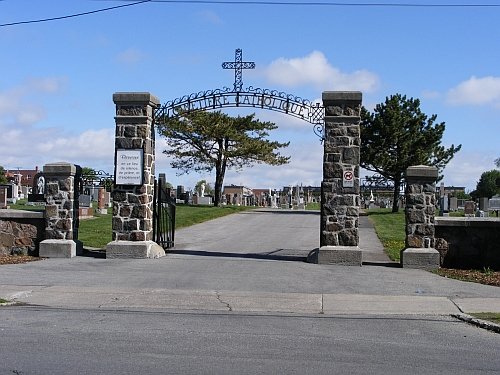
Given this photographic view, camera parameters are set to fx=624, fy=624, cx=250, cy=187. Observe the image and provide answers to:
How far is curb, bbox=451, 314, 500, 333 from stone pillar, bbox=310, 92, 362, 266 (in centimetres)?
542

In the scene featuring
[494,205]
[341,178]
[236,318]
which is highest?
[341,178]

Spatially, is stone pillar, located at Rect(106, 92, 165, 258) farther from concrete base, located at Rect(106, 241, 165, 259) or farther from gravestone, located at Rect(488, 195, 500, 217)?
gravestone, located at Rect(488, 195, 500, 217)

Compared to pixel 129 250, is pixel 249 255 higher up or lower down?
lower down

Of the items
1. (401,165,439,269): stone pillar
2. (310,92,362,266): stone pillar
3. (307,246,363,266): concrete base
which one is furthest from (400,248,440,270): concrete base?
(310,92,362,266): stone pillar

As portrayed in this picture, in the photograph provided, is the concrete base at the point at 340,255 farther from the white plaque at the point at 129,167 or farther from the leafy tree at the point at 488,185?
the leafy tree at the point at 488,185

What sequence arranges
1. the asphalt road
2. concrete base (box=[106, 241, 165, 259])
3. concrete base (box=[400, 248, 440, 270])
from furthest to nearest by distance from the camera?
concrete base (box=[106, 241, 165, 259])
concrete base (box=[400, 248, 440, 270])
the asphalt road

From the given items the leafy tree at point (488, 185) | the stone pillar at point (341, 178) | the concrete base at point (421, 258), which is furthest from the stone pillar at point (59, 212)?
the leafy tree at point (488, 185)

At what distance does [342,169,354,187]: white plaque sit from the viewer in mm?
14570

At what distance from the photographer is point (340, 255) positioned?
47.5 feet

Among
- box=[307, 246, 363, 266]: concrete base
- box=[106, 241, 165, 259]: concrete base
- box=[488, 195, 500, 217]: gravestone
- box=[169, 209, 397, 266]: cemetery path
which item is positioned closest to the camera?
box=[307, 246, 363, 266]: concrete base

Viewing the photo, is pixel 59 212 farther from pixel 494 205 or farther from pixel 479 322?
pixel 494 205

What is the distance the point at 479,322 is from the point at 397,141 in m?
37.6

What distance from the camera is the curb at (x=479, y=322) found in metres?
8.37

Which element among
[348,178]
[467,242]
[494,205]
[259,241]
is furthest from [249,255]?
[494,205]
